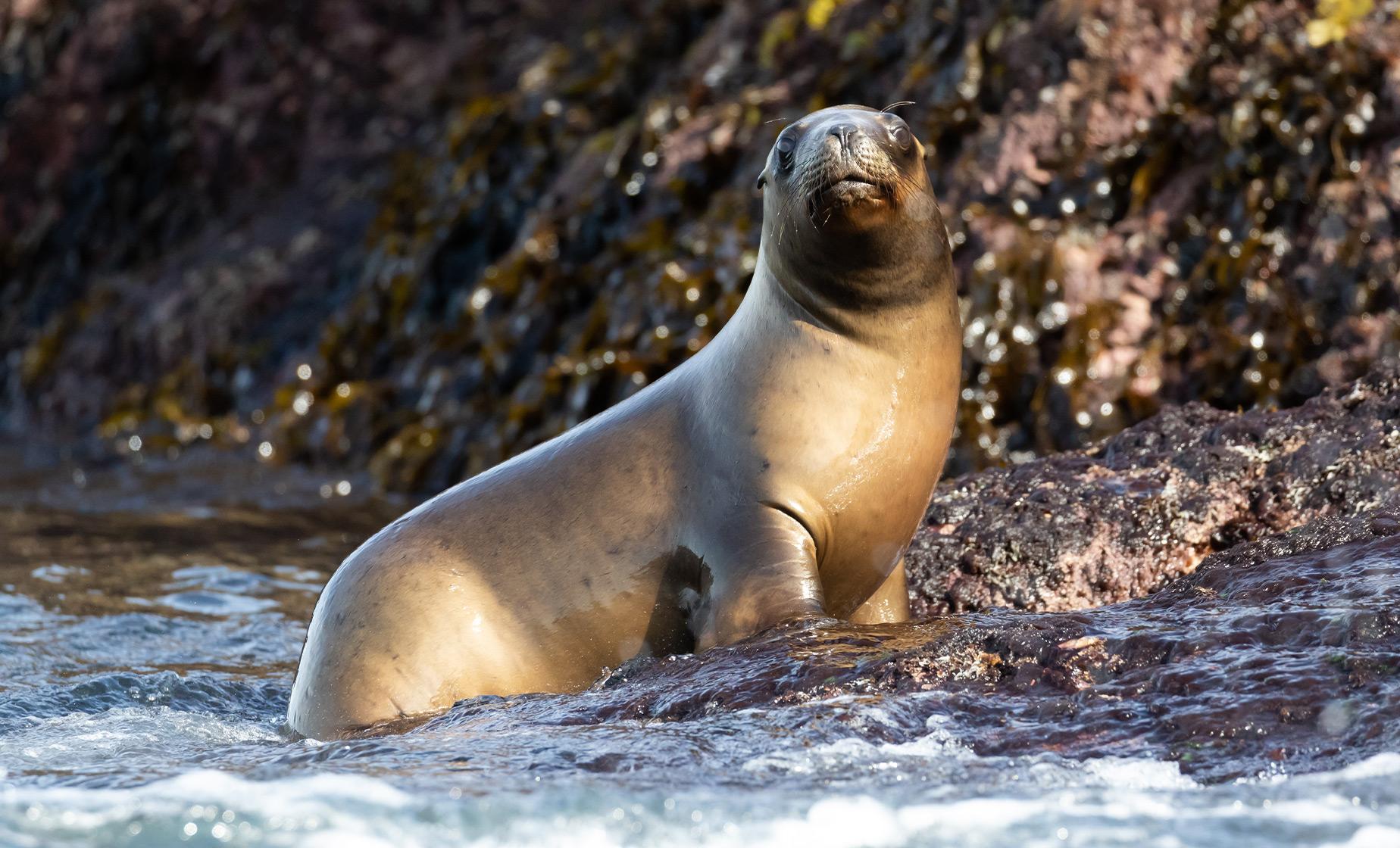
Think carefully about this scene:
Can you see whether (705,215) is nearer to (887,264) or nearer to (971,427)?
(971,427)

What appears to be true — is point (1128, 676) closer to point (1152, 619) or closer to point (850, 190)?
point (1152, 619)

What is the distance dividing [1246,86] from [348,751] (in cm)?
661

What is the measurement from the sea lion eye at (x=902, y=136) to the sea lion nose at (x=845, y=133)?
0.18 metres

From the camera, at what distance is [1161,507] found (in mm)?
5211

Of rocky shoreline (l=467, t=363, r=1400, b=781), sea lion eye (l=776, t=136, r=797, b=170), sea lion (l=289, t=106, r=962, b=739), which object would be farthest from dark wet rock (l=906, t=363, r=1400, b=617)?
sea lion eye (l=776, t=136, r=797, b=170)

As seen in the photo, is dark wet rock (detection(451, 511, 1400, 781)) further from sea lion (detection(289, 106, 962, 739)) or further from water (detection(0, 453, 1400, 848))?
sea lion (detection(289, 106, 962, 739))

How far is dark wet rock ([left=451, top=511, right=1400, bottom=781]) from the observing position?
3352 millimetres

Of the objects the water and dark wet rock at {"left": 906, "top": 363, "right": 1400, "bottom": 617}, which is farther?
dark wet rock at {"left": 906, "top": 363, "right": 1400, "bottom": 617}

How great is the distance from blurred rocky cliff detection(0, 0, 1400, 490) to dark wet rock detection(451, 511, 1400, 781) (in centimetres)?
232

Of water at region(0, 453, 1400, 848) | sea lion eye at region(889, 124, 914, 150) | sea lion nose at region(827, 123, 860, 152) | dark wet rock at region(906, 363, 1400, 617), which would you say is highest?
sea lion eye at region(889, 124, 914, 150)

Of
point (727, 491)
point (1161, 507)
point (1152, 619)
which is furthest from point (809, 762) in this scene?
point (1161, 507)

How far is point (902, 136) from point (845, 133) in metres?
0.28

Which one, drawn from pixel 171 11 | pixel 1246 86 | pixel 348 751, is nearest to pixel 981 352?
pixel 1246 86

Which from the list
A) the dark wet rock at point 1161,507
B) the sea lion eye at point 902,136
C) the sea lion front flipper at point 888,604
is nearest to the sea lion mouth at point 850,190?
the sea lion eye at point 902,136
